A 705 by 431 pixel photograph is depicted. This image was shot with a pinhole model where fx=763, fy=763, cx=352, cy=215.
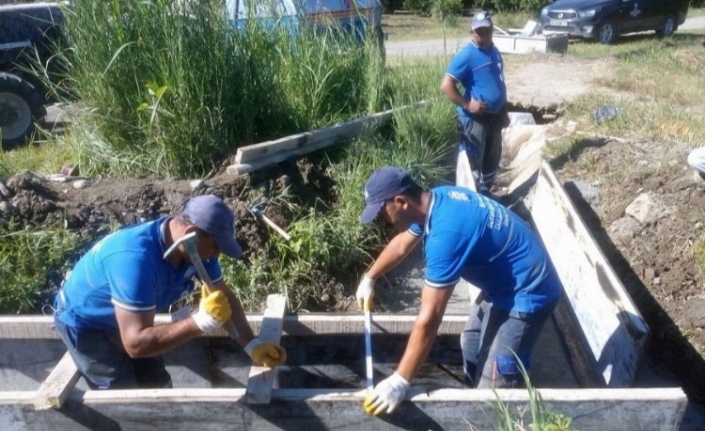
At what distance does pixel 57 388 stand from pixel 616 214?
504 cm

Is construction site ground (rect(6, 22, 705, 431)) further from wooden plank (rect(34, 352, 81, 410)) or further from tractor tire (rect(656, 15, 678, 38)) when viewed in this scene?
tractor tire (rect(656, 15, 678, 38))

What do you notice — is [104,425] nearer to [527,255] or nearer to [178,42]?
[527,255]

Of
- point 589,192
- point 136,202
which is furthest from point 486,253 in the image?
point 589,192

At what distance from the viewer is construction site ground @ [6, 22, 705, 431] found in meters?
4.95

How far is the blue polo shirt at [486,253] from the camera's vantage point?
322cm

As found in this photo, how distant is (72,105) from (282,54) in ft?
6.17

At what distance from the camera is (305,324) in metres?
4.24

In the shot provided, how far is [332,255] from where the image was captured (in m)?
5.64

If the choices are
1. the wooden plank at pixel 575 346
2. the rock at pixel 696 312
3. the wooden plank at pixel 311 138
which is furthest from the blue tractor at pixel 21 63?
the rock at pixel 696 312

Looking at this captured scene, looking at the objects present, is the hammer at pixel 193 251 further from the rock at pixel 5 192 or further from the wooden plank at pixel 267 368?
the rock at pixel 5 192

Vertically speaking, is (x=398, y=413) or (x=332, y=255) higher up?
(x=398, y=413)

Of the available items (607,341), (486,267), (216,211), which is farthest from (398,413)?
(607,341)

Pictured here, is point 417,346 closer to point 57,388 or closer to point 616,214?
point 57,388

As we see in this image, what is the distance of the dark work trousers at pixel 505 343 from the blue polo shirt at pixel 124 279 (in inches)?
52.7
